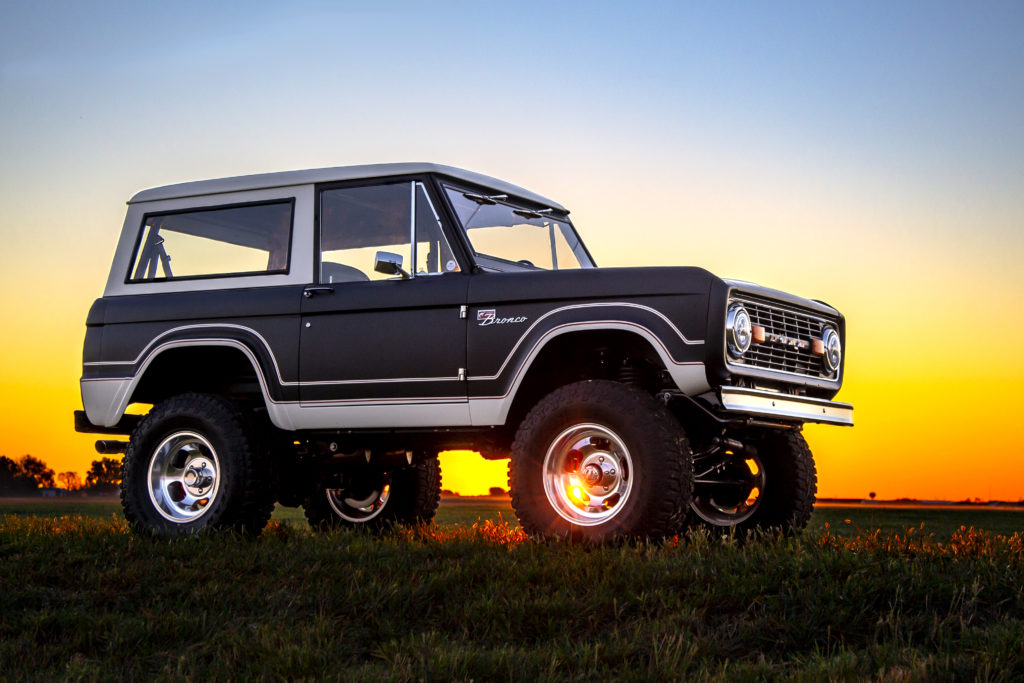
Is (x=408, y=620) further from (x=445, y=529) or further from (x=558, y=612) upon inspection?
(x=445, y=529)

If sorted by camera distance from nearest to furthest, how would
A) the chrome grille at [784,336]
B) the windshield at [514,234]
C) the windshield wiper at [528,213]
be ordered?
the chrome grille at [784,336], the windshield at [514,234], the windshield wiper at [528,213]

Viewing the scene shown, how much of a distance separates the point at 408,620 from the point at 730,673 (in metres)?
1.81

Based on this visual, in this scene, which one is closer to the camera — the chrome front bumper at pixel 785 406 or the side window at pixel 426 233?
the chrome front bumper at pixel 785 406

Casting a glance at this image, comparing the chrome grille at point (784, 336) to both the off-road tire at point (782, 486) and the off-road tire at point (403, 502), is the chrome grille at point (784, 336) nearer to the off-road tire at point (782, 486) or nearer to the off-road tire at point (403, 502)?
the off-road tire at point (782, 486)

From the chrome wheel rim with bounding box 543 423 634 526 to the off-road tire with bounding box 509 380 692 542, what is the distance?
0.07 ft

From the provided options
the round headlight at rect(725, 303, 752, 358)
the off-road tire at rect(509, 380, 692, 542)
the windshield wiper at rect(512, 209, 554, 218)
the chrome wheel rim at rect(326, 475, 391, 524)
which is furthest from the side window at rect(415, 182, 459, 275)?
the chrome wheel rim at rect(326, 475, 391, 524)

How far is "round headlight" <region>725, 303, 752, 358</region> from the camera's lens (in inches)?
271

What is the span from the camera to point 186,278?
918 centimetres

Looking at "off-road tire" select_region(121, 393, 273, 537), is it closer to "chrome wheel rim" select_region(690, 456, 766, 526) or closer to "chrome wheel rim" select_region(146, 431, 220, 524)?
"chrome wheel rim" select_region(146, 431, 220, 524)

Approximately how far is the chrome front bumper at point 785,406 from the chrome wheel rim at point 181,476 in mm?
4154

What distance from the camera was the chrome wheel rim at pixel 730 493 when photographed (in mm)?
8500

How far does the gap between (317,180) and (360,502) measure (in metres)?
3.40

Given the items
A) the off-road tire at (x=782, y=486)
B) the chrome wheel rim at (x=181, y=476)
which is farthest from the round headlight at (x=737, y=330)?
the chrome wheel rim at (x=181, y=476)

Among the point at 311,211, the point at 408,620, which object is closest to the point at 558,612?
the point at 408,620
